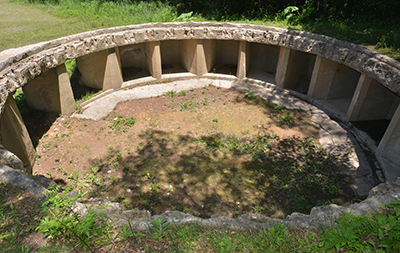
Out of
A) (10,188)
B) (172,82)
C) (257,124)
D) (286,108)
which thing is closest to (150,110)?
(172,82)

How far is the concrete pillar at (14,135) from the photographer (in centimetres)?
676

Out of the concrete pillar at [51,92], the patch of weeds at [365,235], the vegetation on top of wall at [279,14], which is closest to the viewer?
the patch of weeds at [365,235]

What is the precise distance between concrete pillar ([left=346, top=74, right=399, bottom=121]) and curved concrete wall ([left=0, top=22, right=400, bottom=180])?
0.03 meters

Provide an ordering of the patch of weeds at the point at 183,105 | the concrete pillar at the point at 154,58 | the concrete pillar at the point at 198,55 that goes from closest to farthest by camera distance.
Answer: the patch of weeds at the point at 183,105, the concrete pillar at the point at 154,58, the concrete pillar at the point at 198,55

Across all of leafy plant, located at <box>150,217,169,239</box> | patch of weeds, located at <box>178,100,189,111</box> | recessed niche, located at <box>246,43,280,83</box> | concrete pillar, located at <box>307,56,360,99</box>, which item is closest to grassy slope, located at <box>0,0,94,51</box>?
patch of weeds, located at <box>178,100,189,111</box>

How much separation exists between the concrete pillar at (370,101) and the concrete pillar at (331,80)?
147cm

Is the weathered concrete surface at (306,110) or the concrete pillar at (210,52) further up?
the concrete pillar at (210,52)

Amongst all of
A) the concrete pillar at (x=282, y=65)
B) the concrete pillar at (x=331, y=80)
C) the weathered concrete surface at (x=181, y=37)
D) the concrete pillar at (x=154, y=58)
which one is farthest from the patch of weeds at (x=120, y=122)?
the concrete pillar at (x=331, y=80)

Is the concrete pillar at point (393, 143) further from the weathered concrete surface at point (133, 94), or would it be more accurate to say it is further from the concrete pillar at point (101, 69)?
the concrete pillar at point (101, 69)

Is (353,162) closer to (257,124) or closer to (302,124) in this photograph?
(302,124)

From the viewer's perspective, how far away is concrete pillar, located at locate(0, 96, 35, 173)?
6.76 meters

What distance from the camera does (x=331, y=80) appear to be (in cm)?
1020

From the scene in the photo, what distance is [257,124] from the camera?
30.6 ft

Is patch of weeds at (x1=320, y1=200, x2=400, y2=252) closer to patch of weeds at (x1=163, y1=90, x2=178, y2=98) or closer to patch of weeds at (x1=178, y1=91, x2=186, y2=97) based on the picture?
patch of weeds at (x1=178, y1=91, x2=186, y2=97)
